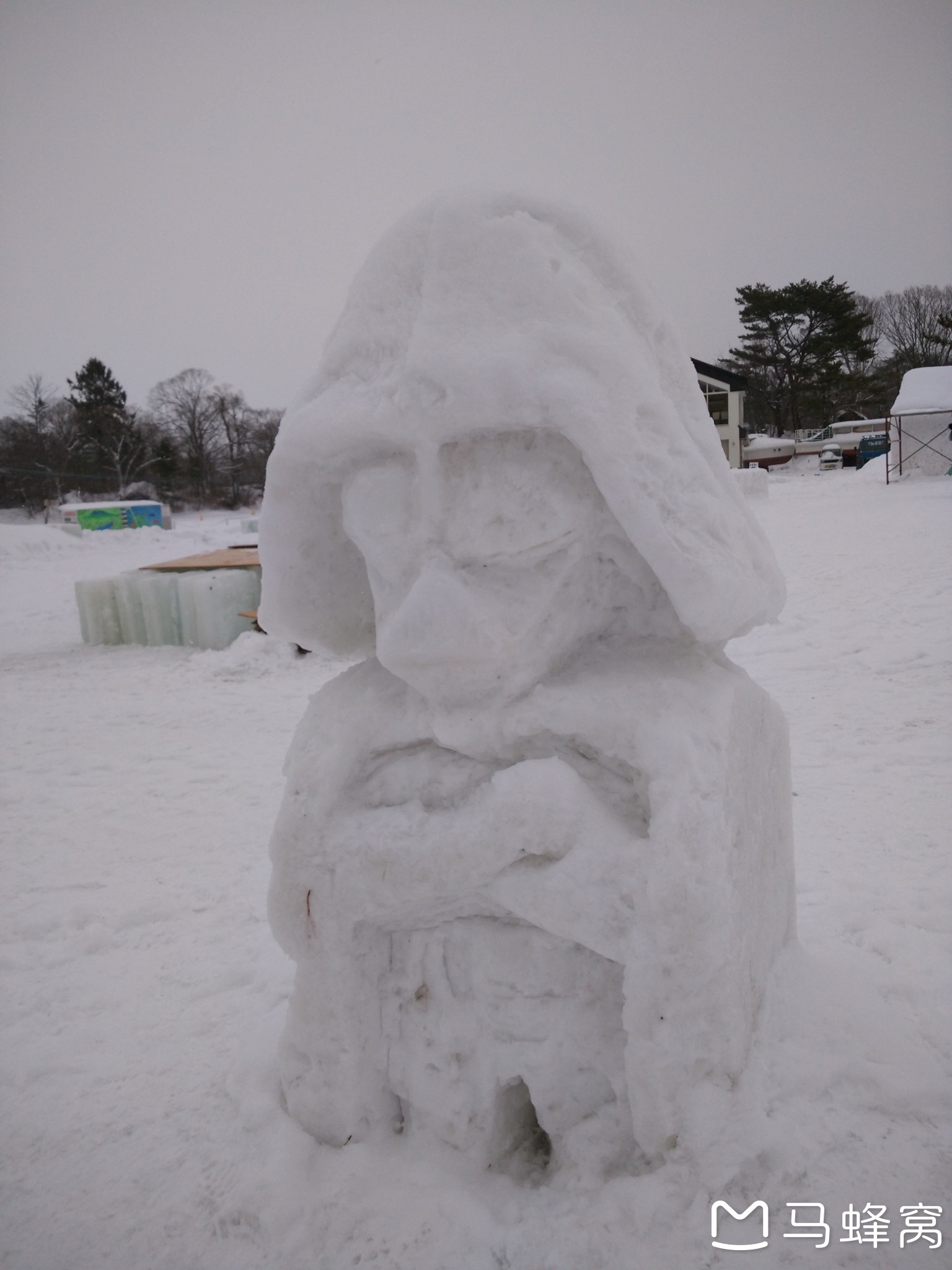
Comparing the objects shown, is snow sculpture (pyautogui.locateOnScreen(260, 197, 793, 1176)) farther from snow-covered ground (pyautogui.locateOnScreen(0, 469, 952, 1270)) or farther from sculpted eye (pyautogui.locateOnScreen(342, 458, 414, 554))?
snow-covered ground (pyautogui.locateOnScreen(0, 469, 952, 1270))

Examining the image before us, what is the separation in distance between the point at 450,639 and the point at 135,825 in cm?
291

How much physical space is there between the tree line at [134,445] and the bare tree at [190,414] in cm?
3

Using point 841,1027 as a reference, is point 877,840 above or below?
below

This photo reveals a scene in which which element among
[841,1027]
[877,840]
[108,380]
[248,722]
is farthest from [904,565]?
[108,380]

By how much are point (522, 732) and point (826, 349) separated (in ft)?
88.0

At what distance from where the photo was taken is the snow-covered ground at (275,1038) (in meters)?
1.46

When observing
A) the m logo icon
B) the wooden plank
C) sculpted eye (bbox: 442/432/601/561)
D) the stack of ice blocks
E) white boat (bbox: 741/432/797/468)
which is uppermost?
white boat (bbox: 741/432/797/468)

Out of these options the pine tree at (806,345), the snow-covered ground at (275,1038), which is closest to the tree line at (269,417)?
the pine tree at (806,345)

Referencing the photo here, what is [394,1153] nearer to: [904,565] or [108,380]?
[904,565]

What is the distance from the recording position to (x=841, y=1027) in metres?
1.79

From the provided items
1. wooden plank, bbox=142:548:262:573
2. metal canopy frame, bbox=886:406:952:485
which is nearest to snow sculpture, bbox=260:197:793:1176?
wooden plank, bbox=142:548:262:573

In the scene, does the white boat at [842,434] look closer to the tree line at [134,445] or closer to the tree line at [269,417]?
the tree line at [269,417]

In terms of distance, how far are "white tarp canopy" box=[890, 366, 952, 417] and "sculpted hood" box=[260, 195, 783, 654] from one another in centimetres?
1403

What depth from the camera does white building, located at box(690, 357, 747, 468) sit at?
21.1m
